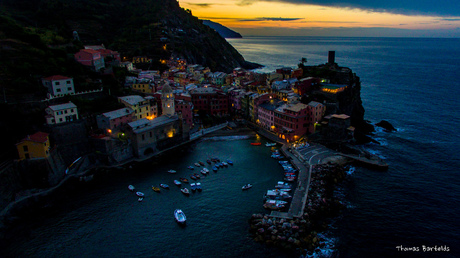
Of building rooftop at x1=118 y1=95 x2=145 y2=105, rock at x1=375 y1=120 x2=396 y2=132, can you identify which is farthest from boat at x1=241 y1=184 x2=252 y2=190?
rock at x1=375 y1=120 x2=396 y2=132

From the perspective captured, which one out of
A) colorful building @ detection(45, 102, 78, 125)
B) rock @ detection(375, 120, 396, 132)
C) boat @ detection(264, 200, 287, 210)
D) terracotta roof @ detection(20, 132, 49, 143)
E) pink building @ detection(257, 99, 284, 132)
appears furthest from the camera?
rock @ detection(375, 120, 396, 132)

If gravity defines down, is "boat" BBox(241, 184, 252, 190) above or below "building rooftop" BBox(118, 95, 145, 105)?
below

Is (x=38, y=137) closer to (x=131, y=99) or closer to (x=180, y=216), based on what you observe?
(x=131, y=99)

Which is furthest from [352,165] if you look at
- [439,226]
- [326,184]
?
[439,226]

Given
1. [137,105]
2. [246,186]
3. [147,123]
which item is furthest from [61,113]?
[246,186]

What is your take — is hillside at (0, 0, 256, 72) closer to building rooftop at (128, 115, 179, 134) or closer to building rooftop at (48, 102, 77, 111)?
building rooftop at (48, 102, 77, 111)

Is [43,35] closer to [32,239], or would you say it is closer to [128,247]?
[32,239]
